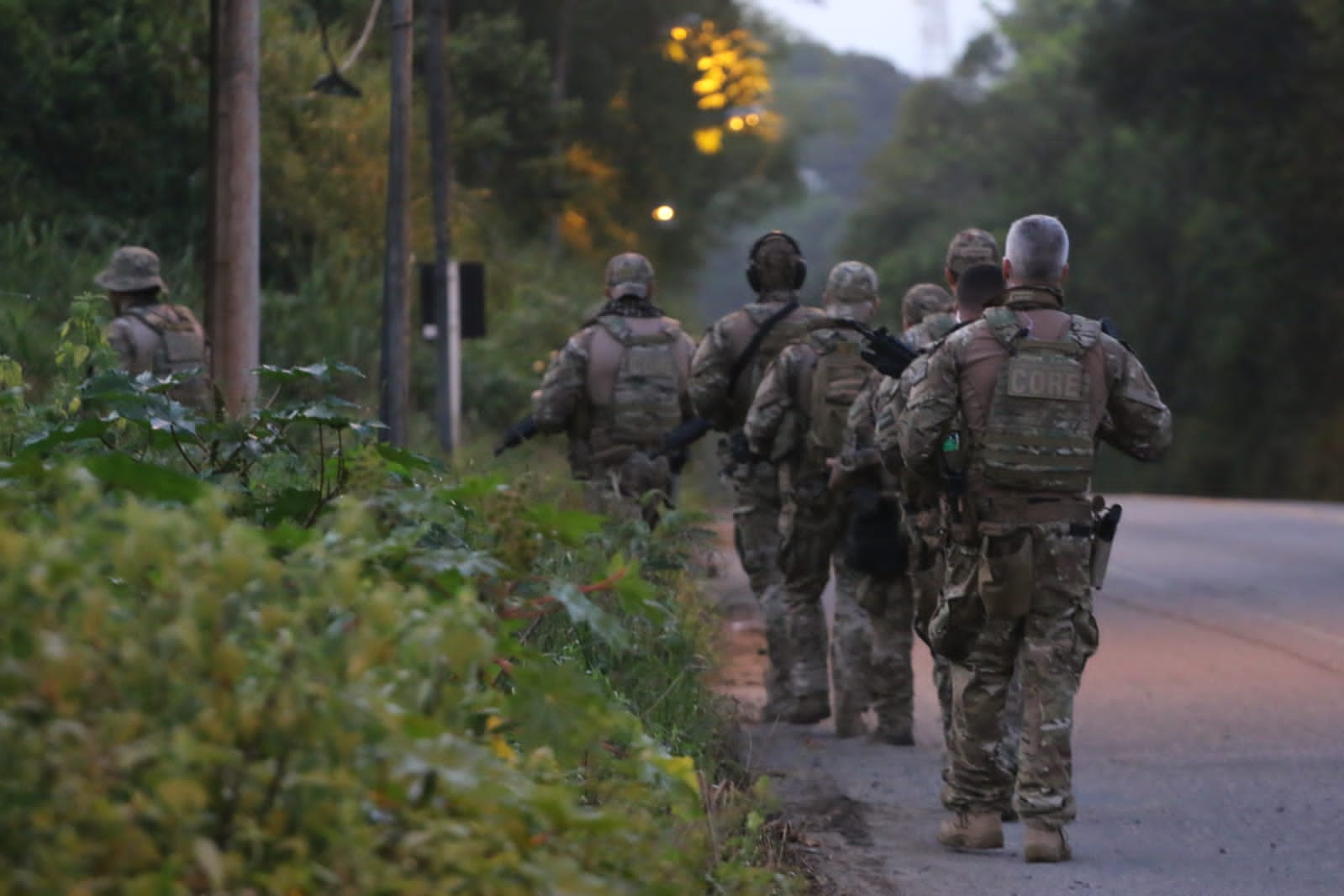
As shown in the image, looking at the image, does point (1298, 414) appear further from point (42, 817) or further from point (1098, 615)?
point (42, 817)

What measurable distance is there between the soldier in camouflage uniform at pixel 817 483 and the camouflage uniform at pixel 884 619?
0.55ft

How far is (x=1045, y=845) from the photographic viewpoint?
7574mm

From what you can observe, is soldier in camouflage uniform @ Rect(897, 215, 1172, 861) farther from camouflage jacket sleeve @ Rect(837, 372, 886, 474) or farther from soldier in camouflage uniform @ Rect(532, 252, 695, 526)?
soldier in camouflage uniform @ Rect(532, 252, 695, 526)

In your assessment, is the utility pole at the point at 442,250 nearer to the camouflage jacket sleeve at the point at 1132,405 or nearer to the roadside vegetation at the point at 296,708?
the camouflage jacket sleeve at the point at 1132,405

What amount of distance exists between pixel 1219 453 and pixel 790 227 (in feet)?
357

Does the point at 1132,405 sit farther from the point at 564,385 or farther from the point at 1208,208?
the point at 1208,208

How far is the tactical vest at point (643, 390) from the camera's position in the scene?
40.2 feet

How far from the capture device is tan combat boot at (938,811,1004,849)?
7.87 m

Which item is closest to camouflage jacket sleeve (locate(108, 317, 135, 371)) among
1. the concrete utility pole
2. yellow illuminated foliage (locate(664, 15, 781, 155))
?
the concrete utility pole

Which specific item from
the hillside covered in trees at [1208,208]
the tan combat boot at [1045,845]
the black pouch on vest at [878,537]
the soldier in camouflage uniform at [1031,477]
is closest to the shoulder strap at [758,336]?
the black pouch on vest at [878,537]

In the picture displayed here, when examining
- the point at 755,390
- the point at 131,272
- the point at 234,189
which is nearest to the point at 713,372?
the point at 755,390

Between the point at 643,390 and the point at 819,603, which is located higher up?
the point at 643,390

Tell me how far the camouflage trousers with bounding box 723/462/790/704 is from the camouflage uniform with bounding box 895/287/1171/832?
3377mm

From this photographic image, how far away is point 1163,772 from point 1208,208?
1726 inches
